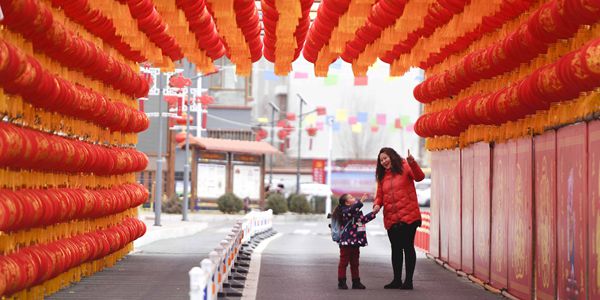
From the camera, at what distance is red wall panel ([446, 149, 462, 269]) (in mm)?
20984

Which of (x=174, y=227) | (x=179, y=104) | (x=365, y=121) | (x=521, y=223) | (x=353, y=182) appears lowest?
(x=174, y=227)

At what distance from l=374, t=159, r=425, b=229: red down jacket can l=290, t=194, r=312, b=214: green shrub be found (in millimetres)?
52895

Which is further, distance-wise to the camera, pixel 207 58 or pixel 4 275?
pixel 207 58

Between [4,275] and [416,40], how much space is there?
8.99 metres

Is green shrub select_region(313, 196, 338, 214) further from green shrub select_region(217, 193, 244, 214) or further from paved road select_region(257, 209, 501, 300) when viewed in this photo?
paved road select_region(257, 209, 501, 300)

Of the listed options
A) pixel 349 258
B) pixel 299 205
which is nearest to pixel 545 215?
pixel 349 258

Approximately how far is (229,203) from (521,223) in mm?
43921

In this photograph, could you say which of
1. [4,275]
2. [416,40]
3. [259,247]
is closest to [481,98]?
[416,40]

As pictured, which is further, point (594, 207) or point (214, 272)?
point (214, 272)

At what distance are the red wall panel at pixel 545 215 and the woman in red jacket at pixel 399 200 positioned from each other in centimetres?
231

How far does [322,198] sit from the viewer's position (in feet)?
247

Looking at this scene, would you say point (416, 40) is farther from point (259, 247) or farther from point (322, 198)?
point (322, 198)

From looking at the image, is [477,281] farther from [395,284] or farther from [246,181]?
[246,181]

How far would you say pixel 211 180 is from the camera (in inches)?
2351
